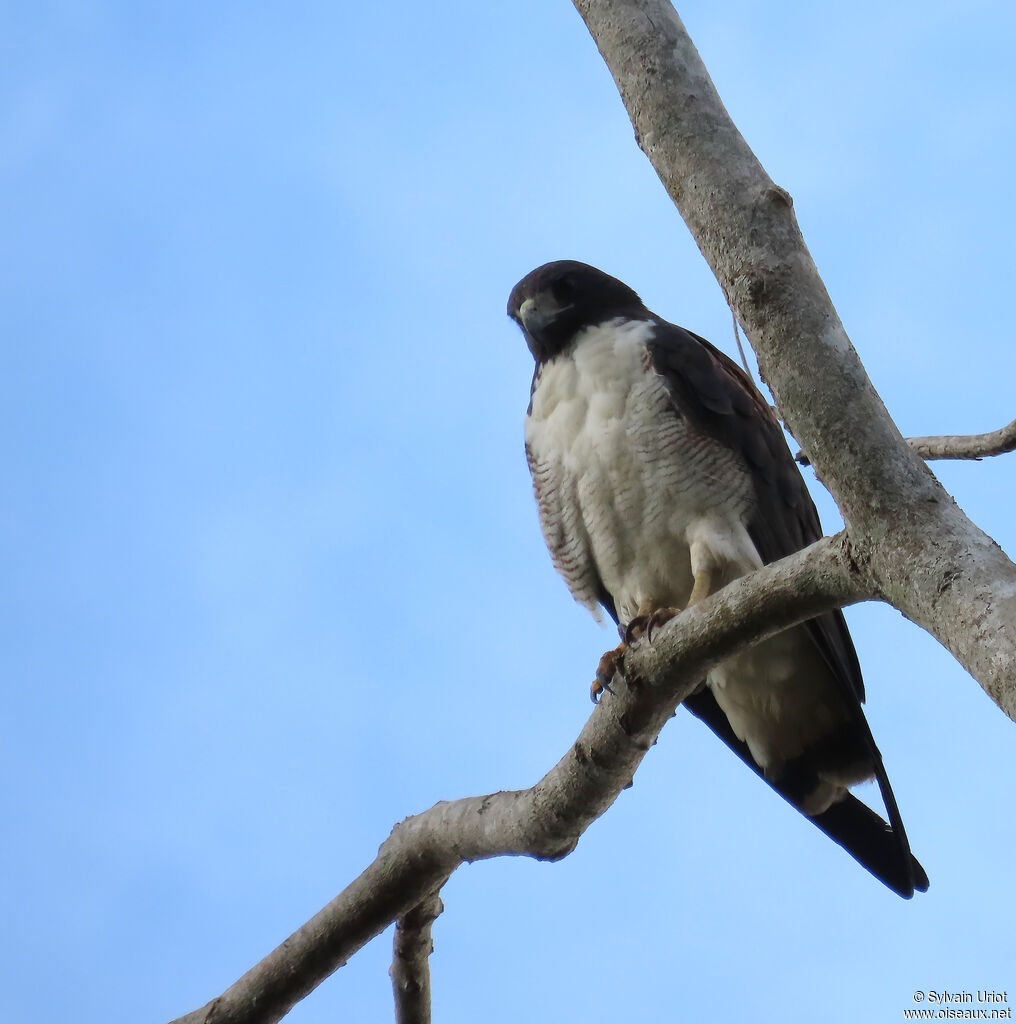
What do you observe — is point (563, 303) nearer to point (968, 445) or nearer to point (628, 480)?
point (628, 480)

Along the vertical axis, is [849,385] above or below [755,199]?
below

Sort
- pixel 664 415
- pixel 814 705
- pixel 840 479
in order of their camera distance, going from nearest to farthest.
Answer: pixel 840 479, pixel 664 415, pixel 814 705

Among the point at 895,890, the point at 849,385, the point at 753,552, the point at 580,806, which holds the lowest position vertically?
the point at 895,890

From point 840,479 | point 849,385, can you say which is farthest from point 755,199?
point 840,479

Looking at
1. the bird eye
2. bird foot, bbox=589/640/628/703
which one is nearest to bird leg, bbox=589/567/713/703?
bird foot, bbox=589/640/628/703

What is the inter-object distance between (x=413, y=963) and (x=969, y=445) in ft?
7.72

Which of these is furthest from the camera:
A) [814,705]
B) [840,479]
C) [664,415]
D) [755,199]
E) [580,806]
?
[814,705]

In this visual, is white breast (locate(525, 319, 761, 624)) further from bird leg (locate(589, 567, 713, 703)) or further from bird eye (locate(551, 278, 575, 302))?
bird eye (locate(551, 278, 575, 302))

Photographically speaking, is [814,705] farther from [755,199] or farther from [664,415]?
[755,199]

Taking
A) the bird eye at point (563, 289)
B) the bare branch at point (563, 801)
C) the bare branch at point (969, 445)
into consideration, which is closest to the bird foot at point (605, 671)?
the bare branch at point (563, 801)

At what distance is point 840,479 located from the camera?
240 cm

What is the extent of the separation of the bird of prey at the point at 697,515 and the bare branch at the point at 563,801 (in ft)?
2.16

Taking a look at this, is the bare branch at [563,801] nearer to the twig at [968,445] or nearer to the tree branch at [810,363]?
the tree branch at [810,363]

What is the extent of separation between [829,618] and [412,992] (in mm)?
1767
